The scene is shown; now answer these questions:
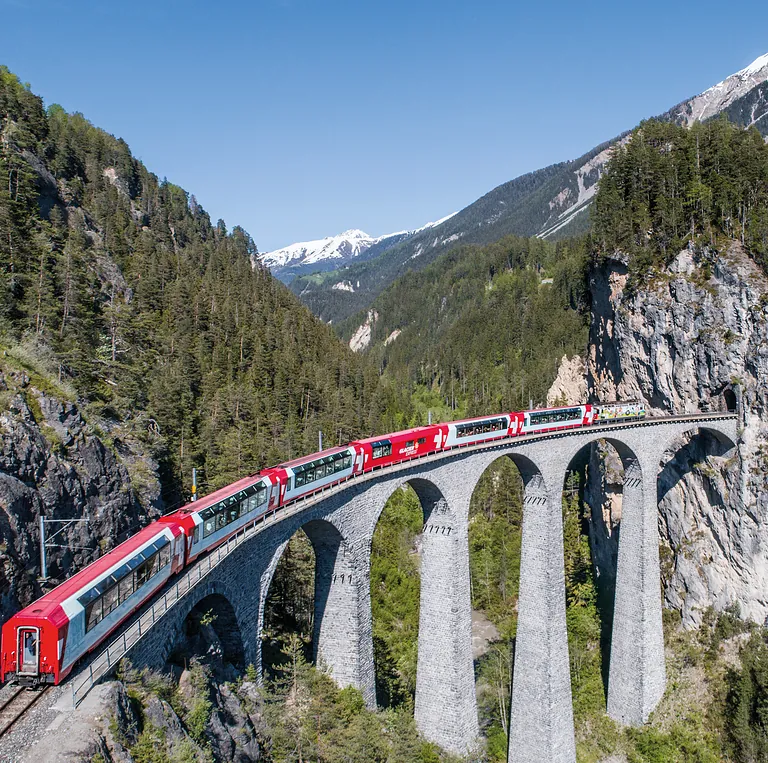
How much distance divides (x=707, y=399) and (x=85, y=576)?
4505cm

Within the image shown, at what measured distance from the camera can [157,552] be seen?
62.7 feet

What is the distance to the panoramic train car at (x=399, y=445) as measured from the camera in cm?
3045

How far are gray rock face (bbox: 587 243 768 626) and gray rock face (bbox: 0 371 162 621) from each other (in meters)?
40.6

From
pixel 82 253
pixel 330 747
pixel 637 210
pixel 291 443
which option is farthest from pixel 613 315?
pixel 82 253

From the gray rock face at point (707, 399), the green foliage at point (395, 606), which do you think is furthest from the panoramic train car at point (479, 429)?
the gray rock face at point (707, 399)

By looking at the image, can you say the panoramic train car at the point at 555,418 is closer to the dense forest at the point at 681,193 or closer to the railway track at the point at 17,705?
the dense forest at the point at 681,193

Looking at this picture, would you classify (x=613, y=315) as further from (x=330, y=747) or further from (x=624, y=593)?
(x=330, y=747)

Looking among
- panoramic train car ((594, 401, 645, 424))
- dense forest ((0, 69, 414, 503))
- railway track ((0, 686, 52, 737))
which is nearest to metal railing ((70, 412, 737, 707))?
railway track ((0, 686, 52, 737))

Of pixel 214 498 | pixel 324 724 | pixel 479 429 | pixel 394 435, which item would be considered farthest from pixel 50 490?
pixel 479 429

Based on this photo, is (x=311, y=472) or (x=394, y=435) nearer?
(x=311, y=472)

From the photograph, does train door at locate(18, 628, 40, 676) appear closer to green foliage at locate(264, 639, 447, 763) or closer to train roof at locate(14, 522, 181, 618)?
train roof at locate(14, 522, 181, 618)

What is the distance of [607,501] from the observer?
55.9m

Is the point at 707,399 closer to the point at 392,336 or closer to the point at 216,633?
the point at 216,633

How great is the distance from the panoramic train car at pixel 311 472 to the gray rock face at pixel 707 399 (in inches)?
1212
